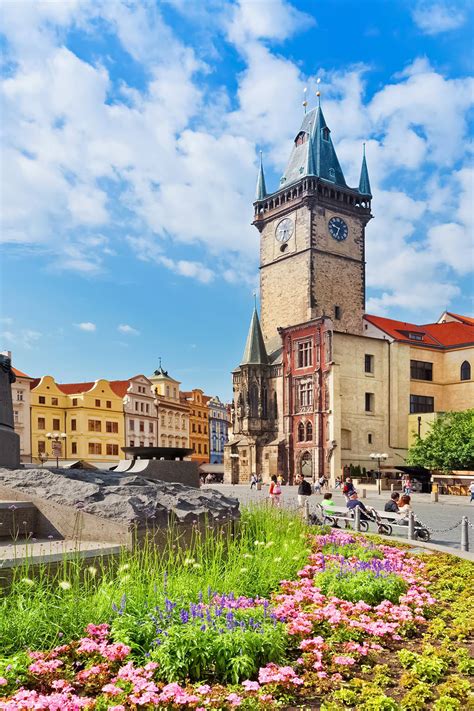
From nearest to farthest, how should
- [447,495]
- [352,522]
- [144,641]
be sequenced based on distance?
1. [144,641]
2. [352,522]
3. [447,495]

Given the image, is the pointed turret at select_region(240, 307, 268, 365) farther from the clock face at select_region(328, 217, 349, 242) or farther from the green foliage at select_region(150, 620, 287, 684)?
the green foliage at select_region(150, 620, 287, 684)

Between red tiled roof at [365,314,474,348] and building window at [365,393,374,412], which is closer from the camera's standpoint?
building window at [365,393,374,412]

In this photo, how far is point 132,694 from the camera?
4414 millimetres

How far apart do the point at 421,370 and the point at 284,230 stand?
22098mm

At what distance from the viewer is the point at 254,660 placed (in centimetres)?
515

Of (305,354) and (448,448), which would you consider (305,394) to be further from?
(448,448)

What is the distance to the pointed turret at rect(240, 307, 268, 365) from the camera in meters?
65.5

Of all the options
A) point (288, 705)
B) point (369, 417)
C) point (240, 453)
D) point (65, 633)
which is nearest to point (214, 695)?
point (288, 705)

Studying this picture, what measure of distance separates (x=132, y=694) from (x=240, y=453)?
60350 mm

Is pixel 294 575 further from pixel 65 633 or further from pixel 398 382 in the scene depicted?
pixel 398 382

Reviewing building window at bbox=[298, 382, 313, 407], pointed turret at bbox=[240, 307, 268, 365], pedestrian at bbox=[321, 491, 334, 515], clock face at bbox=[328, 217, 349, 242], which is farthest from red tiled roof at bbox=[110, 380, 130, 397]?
pedestrian at bbox=[321, 491, 334, 515]

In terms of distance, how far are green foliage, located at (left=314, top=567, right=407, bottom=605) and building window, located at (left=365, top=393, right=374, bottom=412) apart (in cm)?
5089

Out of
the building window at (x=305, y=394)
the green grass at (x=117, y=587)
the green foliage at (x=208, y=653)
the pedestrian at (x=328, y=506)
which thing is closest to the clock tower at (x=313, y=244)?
the building window at (x=305, y=394)

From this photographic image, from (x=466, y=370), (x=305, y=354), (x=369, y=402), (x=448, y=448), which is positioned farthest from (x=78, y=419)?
(x=466, y=370)
